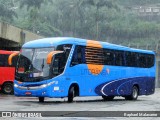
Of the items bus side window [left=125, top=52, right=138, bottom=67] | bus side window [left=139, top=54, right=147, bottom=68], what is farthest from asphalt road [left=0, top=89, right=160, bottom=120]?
bus side window [left=139, top=54, right=147, bottom=68]

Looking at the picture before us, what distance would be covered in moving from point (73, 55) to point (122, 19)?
96.9 metres

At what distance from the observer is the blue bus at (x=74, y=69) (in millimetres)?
19500

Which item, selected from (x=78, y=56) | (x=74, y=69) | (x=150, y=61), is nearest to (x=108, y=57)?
(x=78, y=56)

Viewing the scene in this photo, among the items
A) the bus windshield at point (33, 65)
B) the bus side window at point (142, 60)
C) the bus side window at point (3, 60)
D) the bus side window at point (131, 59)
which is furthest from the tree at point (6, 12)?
the bus windshield at point (33, 65)

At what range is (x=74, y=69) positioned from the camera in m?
20.8

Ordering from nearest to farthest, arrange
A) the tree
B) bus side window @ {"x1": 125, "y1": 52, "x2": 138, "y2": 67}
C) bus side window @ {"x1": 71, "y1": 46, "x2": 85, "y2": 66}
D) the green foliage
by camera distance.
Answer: bus side window @ {"x1": 71, "y1": 46, "x2": 85, "y2": 66}, bus side window @ {"x1": 125, "y1": 52, "x2": 138, "y2": 67}, the tree, the green foliage

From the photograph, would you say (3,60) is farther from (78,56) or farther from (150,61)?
(150,61)

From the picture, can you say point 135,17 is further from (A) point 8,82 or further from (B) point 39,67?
(B) point 39,67

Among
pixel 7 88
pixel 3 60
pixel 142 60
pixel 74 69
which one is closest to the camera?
pixel 74 69

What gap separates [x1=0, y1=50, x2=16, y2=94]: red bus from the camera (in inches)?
1109

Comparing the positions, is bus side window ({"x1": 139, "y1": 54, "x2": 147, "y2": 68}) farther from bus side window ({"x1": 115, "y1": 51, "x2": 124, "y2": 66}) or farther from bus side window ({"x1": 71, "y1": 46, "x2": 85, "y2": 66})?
bus side window ({"x1": 71, "y1": 46, "x2": 85, "y2": 66})

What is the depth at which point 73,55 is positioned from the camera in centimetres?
2066

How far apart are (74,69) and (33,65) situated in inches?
84.1

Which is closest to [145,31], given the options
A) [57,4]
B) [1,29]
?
Answer: [57,4]
